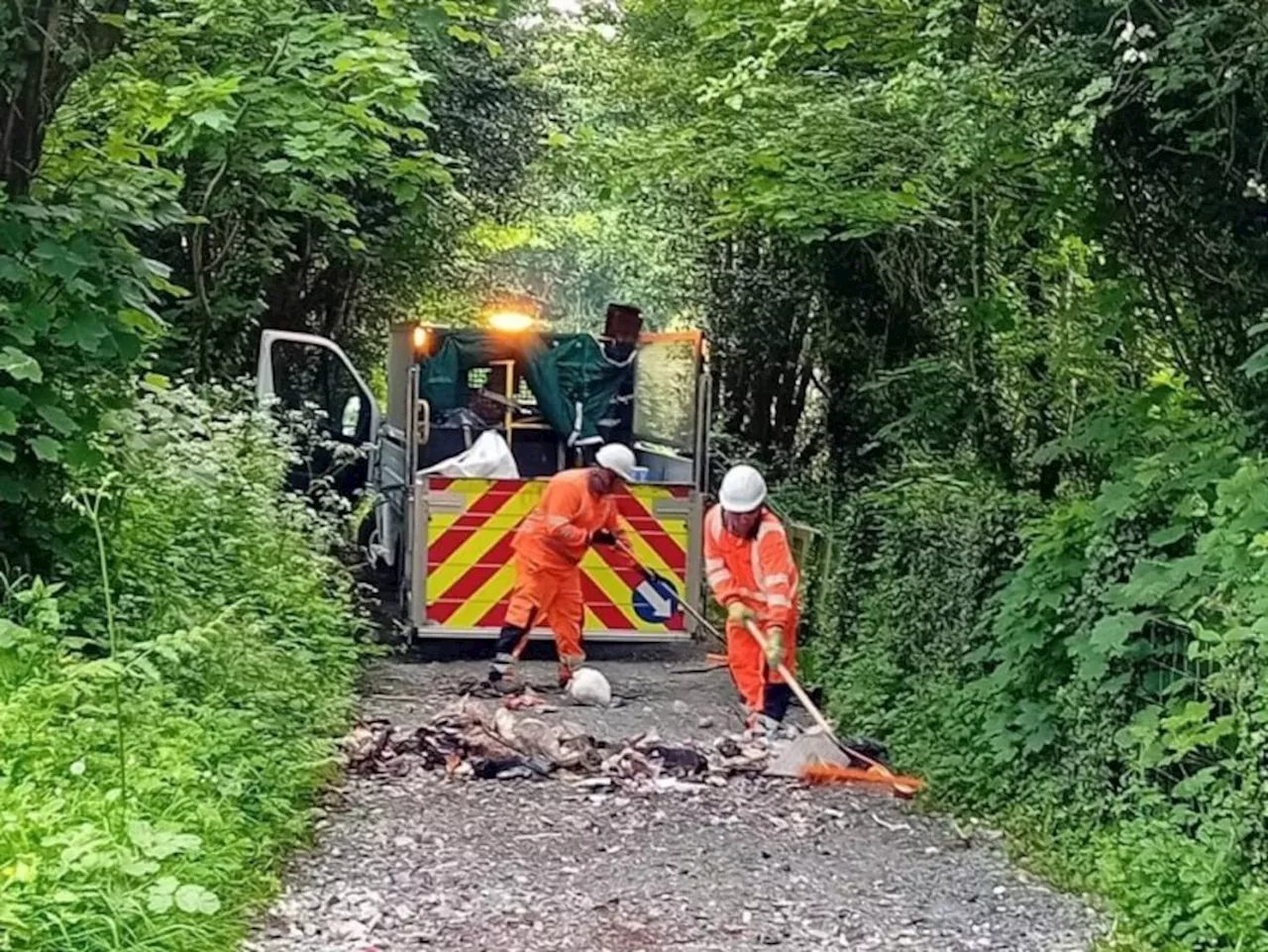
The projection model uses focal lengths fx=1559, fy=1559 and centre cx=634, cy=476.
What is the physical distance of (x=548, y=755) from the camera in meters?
7.95

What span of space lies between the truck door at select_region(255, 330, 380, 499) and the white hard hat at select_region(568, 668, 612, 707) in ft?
14.0

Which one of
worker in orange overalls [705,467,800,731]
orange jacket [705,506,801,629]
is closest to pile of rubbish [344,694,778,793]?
worker in orange overalls [705,467,800,731]

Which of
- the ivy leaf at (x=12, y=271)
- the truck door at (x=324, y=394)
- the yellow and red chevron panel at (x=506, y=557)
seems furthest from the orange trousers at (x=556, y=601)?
the ivy leaf at (x=12, y=271)

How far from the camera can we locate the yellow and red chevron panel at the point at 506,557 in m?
11.4

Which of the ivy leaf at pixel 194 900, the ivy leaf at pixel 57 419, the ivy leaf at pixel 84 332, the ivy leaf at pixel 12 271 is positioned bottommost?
the ivy leaf at pixel 194 900

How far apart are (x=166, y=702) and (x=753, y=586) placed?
13.7 feet

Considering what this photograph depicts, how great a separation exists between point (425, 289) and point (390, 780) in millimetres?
16423

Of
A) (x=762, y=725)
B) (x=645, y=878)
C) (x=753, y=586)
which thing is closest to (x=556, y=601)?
(x=753, y=586)

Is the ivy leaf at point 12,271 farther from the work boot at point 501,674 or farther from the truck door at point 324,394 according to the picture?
the truck door at point 324,394

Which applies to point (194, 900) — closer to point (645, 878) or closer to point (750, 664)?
point (645, 878)

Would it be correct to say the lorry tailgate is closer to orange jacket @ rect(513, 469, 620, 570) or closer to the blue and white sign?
the blue and white sign

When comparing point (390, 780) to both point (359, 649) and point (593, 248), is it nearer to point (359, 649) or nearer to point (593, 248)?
point (359, 649)

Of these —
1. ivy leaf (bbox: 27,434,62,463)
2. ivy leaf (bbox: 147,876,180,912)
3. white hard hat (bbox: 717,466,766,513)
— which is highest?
ivy leaf (bbox: 27,434,62,463)

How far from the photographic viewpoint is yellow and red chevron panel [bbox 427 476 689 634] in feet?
37.3
